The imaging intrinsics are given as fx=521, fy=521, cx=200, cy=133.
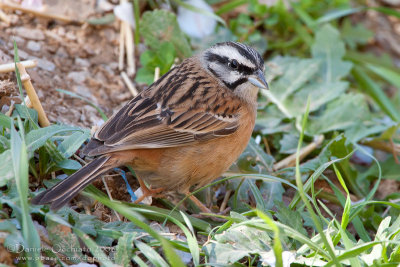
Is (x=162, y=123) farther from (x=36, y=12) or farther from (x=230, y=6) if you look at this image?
(x=230, y=6)

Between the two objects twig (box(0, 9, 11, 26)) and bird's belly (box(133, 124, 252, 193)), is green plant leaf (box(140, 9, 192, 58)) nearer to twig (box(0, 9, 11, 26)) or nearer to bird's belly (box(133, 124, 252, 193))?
twig (box(0, 9, 11, 26))

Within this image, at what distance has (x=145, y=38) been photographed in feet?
17.7

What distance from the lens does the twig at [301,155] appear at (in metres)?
Result: 4.85

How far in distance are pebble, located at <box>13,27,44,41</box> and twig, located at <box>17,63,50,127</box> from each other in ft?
4.09

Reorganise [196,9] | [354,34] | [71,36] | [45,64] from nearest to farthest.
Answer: [45,64] → [71,36] → [196,9] → [354,34]

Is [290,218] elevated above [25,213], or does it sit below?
below

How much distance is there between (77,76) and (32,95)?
1.11 m

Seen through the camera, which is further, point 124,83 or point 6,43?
point 124,83

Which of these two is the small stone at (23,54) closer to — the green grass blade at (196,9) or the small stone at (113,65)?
the small stone at (113,65)

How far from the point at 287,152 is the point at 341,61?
1665 millimetres

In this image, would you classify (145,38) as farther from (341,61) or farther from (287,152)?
(341,61)

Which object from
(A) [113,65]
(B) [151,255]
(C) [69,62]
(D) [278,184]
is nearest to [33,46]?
(C) [69,62]

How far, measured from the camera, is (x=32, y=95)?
13.0 feet

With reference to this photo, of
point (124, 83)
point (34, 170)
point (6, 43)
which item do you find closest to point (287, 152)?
point (124, 83)
